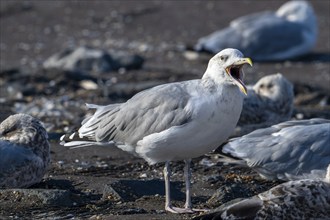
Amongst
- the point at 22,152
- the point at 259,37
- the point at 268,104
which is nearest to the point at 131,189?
the point at 22,152

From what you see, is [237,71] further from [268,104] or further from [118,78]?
[118,78]

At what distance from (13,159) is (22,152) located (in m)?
0.16

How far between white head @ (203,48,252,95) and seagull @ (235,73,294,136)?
410 centimetres

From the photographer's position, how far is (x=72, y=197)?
756cm

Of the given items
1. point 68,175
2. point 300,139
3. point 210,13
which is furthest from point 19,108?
point 210,13

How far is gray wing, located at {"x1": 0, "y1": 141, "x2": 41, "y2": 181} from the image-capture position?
310 inches

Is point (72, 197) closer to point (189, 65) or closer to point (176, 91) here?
point (176, 91)

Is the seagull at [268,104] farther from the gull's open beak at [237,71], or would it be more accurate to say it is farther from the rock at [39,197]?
the rock at [39,197]

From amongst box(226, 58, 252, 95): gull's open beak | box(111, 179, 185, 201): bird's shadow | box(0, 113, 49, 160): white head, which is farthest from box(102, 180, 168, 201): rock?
box(226, 58, 252, 95): gull's open beak

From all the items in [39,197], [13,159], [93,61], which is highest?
[13,159]

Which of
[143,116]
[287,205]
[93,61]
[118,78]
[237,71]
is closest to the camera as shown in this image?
[287,205]

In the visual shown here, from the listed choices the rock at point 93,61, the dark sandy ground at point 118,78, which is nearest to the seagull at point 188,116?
the dark sandy ground at point 118,78

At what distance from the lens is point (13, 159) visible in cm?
798

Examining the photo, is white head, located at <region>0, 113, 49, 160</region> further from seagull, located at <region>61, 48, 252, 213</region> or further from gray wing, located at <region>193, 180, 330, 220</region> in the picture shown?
gray wing, located at <region>193, 180, 330, 220</region>
